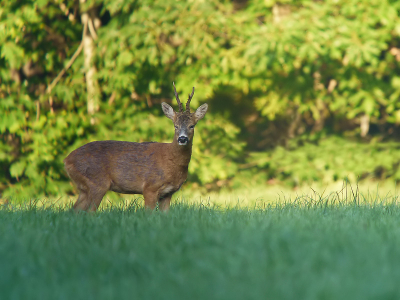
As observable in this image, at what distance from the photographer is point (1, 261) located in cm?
309

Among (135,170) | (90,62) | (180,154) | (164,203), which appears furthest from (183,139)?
(90,62)

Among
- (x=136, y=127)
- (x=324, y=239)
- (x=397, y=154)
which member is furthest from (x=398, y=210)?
(x=397, y=154)

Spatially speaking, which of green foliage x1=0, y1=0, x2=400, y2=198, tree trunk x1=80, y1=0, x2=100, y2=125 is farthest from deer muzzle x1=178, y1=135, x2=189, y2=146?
tree trunk x1=80, y1=0, x2=100, y2=125

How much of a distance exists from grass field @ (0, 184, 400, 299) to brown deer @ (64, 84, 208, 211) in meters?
1.20

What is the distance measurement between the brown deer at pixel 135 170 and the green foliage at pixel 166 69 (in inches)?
115

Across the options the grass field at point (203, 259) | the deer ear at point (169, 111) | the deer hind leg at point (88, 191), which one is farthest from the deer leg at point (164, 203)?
the grass field at point (203, 259)

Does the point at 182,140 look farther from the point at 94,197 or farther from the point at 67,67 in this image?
the point at 67,67

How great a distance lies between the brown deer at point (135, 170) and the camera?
17.7 feet

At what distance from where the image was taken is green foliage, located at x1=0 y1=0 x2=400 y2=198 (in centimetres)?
841

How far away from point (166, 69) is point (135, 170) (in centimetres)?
405

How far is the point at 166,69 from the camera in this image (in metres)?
9.21

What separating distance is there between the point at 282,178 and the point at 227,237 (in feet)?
25.9

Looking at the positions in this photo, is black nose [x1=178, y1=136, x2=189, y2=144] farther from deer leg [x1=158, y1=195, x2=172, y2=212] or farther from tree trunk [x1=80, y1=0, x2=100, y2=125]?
tree trunk [x1=80, y1=0, x2=100, y2=125]

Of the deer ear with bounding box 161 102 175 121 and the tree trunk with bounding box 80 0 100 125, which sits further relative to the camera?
the tree trunk with bounding box 80 0 100 125
